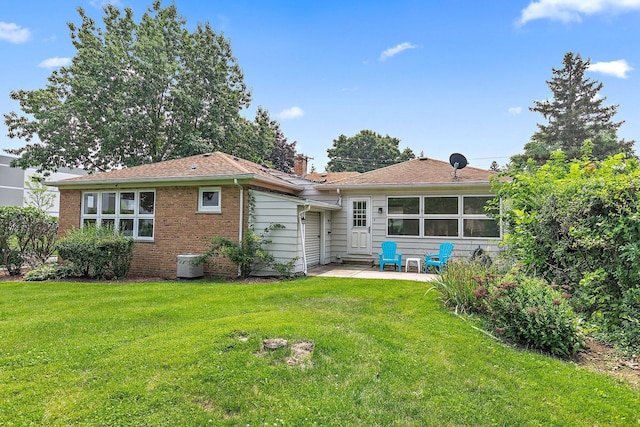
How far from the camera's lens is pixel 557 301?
4.40 m

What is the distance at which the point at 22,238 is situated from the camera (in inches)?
441

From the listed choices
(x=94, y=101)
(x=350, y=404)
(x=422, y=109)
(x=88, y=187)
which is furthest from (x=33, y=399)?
(x=94, y=101)

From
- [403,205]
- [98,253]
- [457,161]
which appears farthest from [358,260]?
[98,253]

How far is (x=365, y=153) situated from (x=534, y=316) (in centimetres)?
3876

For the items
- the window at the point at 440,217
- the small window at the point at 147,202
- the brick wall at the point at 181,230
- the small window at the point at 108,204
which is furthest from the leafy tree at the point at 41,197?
the window at the point at 440,217

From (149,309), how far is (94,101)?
53.5 ft

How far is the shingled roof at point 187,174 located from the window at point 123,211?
499 millimetres

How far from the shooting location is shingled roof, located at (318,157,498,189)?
1140cm

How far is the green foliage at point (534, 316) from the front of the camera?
425 centimetres

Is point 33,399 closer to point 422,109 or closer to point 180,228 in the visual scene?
point 180,228

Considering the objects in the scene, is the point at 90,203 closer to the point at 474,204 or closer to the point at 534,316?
the point at 474,204

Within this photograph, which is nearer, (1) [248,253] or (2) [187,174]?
(1) [248,253]

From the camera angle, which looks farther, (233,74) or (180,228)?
(233,74)

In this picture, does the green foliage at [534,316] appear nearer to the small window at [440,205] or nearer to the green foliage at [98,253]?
the small window at [440,205]
